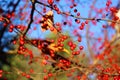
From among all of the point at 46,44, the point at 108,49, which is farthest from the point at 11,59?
the point at 46,44

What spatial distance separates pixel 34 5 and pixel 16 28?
0.46m

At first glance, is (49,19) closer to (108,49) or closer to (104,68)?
(104,68)

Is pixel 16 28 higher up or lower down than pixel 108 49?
lower down

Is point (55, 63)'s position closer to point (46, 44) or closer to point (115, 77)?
point (46, 44)

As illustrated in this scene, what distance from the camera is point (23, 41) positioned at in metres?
4.35

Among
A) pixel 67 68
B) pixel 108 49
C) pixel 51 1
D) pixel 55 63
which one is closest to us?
pixel 51 1

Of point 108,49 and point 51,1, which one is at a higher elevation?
point 108,49

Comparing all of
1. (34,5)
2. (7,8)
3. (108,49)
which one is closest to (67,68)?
(34,5)

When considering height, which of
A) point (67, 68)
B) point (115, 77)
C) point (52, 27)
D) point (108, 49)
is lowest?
point (115, 77)

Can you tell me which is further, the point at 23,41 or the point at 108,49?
the point at 108,49

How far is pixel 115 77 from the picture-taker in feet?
12.0

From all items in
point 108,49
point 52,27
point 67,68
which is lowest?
point 67,68

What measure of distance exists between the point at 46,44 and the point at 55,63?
414 millimetres

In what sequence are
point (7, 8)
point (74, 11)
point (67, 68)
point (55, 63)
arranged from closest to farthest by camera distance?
point (74, 11) → point (67, 68) → point (55, 63) → point (7, 8)
